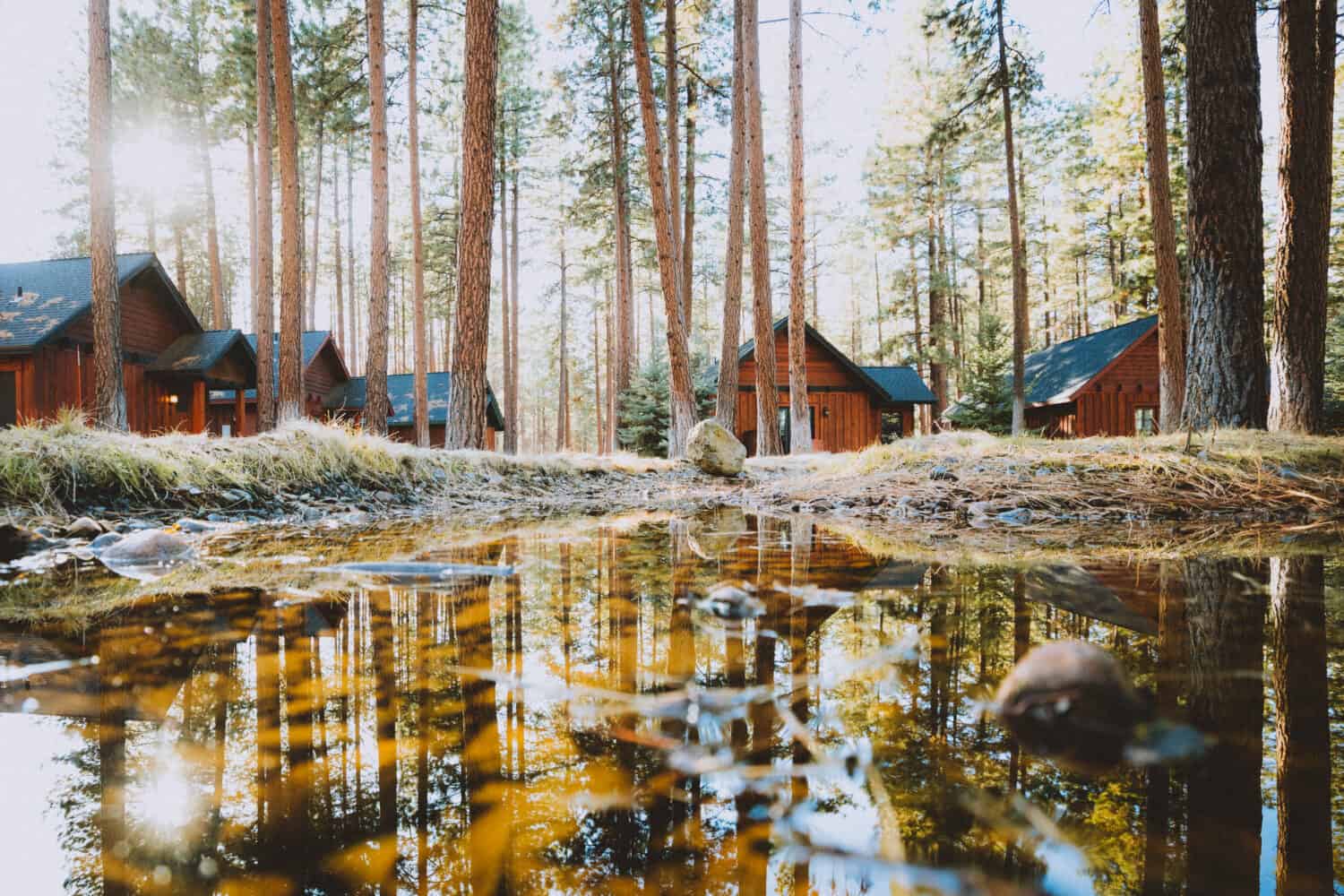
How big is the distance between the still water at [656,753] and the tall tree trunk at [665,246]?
371 inches

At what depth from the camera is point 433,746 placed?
1141mm

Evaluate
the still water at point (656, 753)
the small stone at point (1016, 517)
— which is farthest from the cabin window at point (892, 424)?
the still water at point (656, 753)

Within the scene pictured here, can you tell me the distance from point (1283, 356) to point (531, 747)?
868 centimetres

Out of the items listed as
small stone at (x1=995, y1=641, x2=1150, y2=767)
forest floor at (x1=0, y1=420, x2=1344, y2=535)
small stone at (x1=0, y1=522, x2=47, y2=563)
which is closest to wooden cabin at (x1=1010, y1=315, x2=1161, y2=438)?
forest floor at (x1=0, y1=420, x2=1344, y2=535)

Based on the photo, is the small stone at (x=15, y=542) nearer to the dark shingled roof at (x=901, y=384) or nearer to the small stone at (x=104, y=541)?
the small stone at (x=104, y=541)

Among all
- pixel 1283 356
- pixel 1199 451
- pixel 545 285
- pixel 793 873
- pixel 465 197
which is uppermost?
pixel 545 285

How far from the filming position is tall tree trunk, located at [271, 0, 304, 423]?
10.5 m

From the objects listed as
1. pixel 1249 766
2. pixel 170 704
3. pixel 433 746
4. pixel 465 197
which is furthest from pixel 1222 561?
pixel 465 197

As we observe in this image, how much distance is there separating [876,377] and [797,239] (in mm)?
14554

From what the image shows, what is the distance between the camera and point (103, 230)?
31.0ft

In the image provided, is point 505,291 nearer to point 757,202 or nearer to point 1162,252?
point 757,202

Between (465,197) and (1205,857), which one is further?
(465,197)

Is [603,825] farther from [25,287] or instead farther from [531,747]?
[25,287]

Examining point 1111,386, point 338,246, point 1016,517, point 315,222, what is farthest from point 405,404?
point 1111,386
